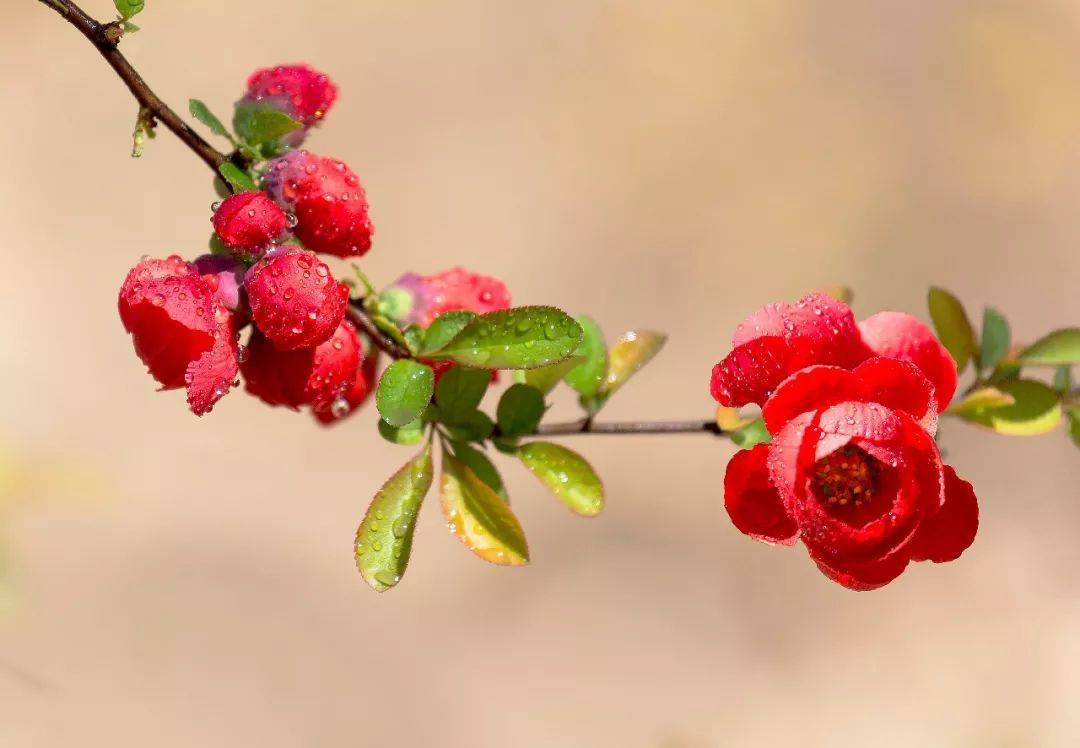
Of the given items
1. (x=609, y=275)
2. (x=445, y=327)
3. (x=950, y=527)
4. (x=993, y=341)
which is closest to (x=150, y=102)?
(x=445, y=327)

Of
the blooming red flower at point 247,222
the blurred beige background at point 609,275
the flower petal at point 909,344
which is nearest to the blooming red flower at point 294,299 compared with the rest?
the blooming red flower at point 247,222

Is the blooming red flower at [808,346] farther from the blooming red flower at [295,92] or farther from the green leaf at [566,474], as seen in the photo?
the blooming red flower at [295,92]

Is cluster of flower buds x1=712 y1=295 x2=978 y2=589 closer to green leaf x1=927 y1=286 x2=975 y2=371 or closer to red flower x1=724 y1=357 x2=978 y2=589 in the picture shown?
red flower x1=724 y1=357 x2=978 y2=589

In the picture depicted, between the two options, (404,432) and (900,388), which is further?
(404,432)

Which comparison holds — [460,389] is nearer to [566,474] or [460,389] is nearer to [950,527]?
[566,474]

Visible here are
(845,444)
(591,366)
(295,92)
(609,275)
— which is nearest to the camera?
(845,444)

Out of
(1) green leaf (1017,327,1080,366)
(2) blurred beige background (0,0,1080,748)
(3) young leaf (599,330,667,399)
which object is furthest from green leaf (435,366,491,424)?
(2) blurred beige background (0,0,1080,748)

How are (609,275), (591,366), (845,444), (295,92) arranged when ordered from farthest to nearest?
(609,275)
(591,366)
(295,92)
(845,444)

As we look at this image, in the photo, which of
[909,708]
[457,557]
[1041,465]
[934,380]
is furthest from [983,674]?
[934,380]
